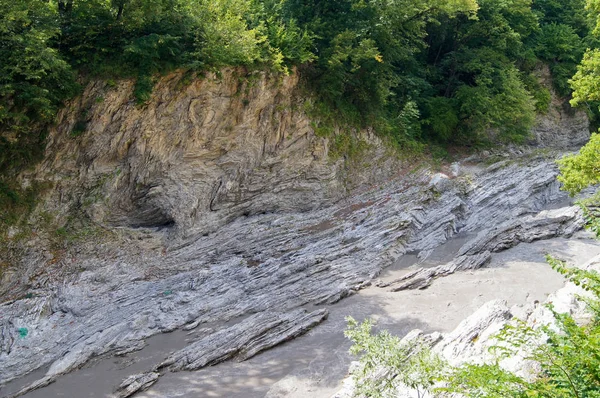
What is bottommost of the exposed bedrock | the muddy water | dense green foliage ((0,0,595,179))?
the muddy water

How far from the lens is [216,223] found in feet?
54.2

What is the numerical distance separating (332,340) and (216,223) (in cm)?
707

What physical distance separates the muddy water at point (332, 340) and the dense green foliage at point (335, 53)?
5713 millimetres

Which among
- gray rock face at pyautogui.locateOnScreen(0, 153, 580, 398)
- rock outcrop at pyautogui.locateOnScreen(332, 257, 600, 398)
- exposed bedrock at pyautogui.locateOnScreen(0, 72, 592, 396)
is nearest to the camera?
rock outcrop at pyautogui.locateOnScreen(332, 257, 600, 398)

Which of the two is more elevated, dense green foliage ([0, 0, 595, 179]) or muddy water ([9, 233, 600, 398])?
dense green foliage ([0, 0, 595, 179])

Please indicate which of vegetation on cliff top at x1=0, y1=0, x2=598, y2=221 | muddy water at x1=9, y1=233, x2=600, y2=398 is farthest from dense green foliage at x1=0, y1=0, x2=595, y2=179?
muddy water at x1=9, y1=233, x2=600, y2=398

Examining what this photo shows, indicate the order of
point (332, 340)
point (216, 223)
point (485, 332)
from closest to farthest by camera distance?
1. point (485, 332)
2. point (332, 340)
3. point (216, 223)

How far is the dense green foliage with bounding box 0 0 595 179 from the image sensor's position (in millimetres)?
13266

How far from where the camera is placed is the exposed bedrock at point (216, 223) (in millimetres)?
11914

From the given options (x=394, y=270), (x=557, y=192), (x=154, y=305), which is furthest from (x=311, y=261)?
(x=557, y=192)

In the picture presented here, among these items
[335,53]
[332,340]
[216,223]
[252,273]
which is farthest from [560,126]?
[332,340]

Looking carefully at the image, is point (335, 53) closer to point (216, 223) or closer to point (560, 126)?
point (216, 223)

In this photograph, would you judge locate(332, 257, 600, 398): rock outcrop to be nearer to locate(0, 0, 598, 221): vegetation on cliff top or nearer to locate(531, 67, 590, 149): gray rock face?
locate(0, 0, 598, 221): vegetation on cliff top

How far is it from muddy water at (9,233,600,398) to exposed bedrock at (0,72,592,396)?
39cm
